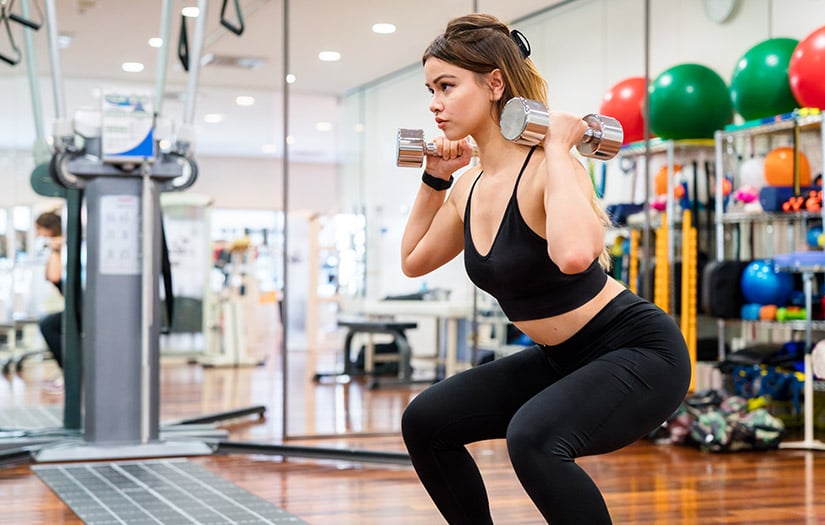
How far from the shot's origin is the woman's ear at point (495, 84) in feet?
6.28

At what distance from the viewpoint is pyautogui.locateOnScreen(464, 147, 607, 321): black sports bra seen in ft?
5.90

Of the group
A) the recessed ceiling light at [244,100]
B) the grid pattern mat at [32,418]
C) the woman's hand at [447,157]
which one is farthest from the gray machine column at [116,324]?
the woman's hand at [447,157]

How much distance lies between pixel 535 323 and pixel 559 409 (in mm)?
200

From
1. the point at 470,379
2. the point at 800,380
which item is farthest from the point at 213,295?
the point at 470,379

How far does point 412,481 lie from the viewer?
385 cm

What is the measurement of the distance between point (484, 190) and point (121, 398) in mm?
2756

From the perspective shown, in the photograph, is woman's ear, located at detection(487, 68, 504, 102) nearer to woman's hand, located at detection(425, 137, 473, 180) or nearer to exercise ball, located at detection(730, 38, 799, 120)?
woman's hand, located at detection(425, 137, 473, 180)

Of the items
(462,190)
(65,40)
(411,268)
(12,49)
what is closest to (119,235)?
(12,49)

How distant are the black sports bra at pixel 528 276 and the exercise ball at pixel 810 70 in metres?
3.18

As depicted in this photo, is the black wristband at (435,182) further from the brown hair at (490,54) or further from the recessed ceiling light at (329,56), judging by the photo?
the recessed ceiling light at (329,56)

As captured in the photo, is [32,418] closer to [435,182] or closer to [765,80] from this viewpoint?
[435,182]

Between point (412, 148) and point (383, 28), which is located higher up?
point (383, 28)

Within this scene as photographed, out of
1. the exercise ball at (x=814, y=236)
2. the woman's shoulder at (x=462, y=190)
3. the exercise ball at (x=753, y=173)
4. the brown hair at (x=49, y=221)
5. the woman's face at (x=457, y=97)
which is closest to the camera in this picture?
the woman's face at (x=457, y=97)

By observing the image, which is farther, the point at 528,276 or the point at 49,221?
the point at 49,221
